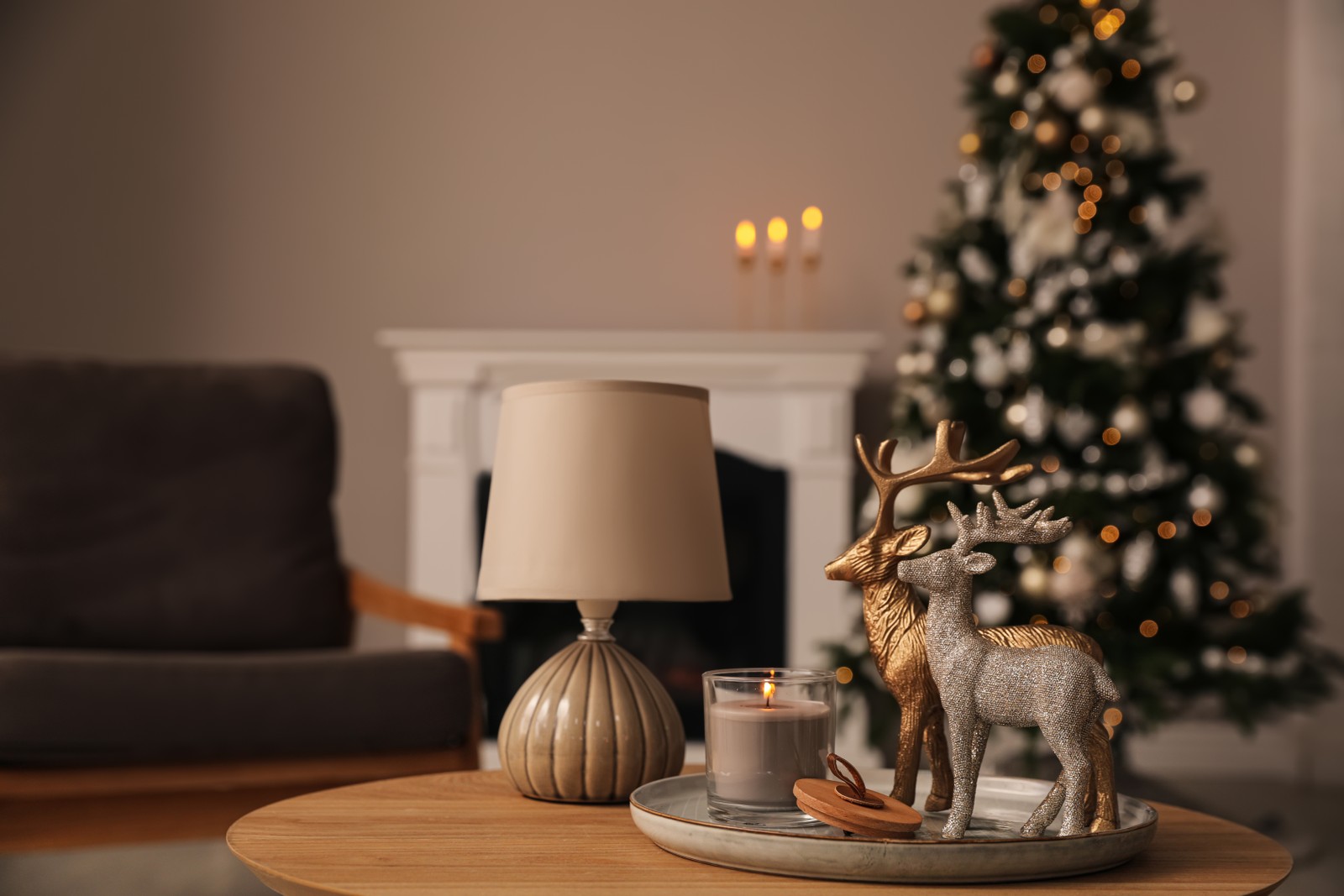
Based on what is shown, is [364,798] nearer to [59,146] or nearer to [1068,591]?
[1068,591]

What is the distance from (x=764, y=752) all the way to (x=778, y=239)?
3.27 metres

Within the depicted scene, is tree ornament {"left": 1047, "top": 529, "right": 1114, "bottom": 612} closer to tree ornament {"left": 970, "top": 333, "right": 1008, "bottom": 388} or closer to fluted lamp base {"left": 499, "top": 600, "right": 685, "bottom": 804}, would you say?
tree ornament {"left": 970, "top": 333, "right": 1008, "bottom": 388}

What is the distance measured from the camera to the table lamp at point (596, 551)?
3.49ft

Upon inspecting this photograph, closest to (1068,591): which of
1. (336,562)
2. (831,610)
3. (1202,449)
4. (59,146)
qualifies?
(1202,449)

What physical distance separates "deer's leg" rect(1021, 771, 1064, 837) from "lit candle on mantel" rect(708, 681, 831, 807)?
15 cm

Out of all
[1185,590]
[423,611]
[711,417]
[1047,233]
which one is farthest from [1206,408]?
[423,611]

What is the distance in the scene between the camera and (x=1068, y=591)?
107 inches

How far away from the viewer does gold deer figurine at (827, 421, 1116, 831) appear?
88cm

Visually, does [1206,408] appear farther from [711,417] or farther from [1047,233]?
[711,417]

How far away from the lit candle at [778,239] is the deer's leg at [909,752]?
3159 millimetres

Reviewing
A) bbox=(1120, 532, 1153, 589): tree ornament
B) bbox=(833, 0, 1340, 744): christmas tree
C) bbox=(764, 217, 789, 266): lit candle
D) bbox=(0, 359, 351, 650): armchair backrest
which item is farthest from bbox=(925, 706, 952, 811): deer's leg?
bbox=(764, 217, 789, 266): lit candle

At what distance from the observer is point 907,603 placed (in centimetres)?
90

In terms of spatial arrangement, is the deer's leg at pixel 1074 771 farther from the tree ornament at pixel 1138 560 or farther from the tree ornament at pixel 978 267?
the tree ornament at pixel 978 267

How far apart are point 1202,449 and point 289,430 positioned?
6.34 ft
